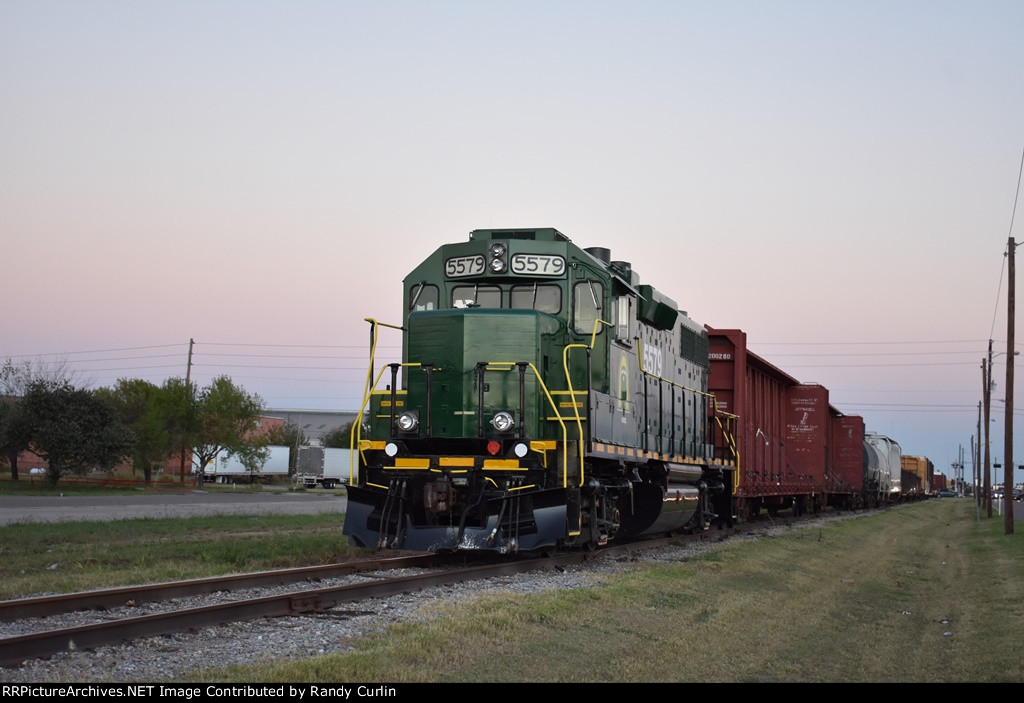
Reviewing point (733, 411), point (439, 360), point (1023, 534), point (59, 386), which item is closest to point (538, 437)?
point (439, 360)

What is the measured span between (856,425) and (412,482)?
3261cm

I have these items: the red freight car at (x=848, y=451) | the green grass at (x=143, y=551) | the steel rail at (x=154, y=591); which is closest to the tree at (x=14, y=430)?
the green grass at (x=143, y=551)

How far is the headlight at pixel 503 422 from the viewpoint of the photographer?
12516 millimetres

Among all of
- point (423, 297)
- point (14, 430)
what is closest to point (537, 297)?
point (423, 297)

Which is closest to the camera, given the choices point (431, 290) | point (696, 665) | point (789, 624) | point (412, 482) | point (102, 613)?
point (696, 665)

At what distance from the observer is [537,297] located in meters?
13.7

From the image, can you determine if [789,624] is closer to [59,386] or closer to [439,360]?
[439,360]

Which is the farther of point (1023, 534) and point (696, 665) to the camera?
point (1023, 534)

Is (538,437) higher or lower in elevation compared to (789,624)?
higher

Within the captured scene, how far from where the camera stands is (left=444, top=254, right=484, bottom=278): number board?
45.1 feet

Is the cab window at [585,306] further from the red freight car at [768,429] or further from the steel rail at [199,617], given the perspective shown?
the red freight car at [768,429]

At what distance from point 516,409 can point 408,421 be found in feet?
4.38

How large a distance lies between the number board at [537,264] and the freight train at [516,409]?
0.06 feet

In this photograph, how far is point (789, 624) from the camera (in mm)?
10039
